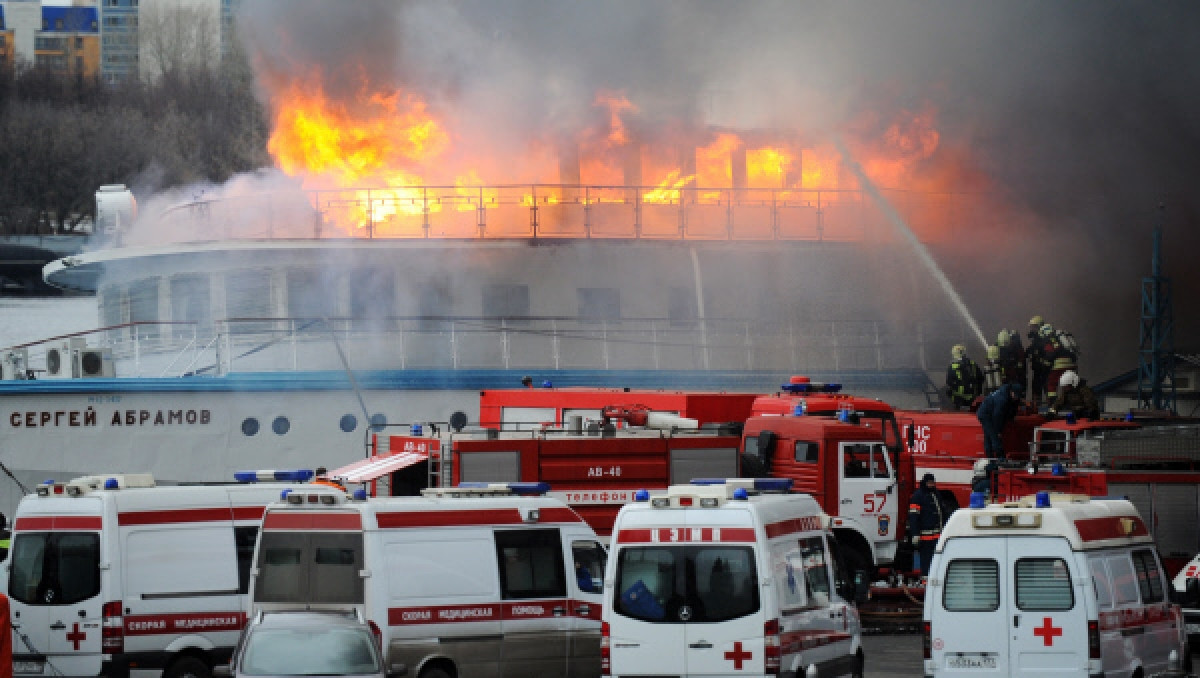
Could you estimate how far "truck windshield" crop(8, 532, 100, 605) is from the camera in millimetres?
13766

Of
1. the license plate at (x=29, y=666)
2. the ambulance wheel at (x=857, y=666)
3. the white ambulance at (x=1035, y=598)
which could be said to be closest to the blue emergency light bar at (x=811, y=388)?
the ambulance wheel at (x=857, y=666)

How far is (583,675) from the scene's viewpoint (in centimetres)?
1374

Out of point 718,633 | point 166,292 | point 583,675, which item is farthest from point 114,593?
point 166,292

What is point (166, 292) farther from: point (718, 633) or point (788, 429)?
point (718, 633)

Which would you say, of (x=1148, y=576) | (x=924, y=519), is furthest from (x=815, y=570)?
(x=924, y=519)

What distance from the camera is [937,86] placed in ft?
107

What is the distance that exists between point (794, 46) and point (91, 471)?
1652 cm

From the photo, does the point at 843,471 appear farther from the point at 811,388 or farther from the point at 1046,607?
the point at 1046,607

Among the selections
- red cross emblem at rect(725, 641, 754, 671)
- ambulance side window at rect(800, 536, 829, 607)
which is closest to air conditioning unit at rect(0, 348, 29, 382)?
ambulance side window at rect(800, 536, 829, 607)

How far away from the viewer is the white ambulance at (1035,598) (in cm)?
1179

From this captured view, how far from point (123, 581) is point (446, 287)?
509 inches

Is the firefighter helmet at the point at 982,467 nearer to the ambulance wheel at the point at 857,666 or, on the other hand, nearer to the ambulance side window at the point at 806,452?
the ambulance side window at the point at 806,452

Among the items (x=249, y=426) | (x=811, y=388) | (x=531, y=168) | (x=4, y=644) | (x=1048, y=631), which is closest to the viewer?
(x=4, y=644)

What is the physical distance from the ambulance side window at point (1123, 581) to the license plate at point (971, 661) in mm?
1014
